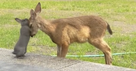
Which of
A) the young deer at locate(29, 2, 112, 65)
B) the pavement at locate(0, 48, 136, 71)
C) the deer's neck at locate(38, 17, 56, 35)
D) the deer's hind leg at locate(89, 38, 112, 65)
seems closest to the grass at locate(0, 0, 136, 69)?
the deer's hind leg at locate(89, 38, 112, 65)

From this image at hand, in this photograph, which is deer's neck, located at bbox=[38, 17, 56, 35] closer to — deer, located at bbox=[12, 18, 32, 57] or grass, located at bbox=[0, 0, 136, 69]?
deer, located at bbox=[12, 18, 32, 57]

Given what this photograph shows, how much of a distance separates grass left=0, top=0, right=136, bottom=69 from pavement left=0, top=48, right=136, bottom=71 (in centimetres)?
218

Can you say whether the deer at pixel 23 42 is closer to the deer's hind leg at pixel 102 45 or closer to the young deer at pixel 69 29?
the young deer at pixel 69 29

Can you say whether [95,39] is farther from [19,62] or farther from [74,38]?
[19,62]

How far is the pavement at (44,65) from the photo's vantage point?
207 inches

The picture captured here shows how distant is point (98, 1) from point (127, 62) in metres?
11.8

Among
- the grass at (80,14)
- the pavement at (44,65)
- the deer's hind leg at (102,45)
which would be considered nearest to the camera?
the pavement at (44,65)

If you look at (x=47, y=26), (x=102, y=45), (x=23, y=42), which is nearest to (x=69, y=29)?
(x=47, y=26)

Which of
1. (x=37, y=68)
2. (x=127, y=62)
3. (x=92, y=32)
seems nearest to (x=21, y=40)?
(x=37, y=68)

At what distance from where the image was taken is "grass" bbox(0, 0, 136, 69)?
8773mm

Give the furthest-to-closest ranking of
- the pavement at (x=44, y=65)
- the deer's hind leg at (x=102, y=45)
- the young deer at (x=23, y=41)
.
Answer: the deer's hind leg at (x=102, y=45)
the young deer at (x=23, y=41)
the pavement at (x=44, y=65)

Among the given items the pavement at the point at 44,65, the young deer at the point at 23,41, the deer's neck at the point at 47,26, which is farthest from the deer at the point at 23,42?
the deer's neck at the point at 47,26

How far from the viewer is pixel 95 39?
21.7ft

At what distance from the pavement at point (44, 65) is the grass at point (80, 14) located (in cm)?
218
